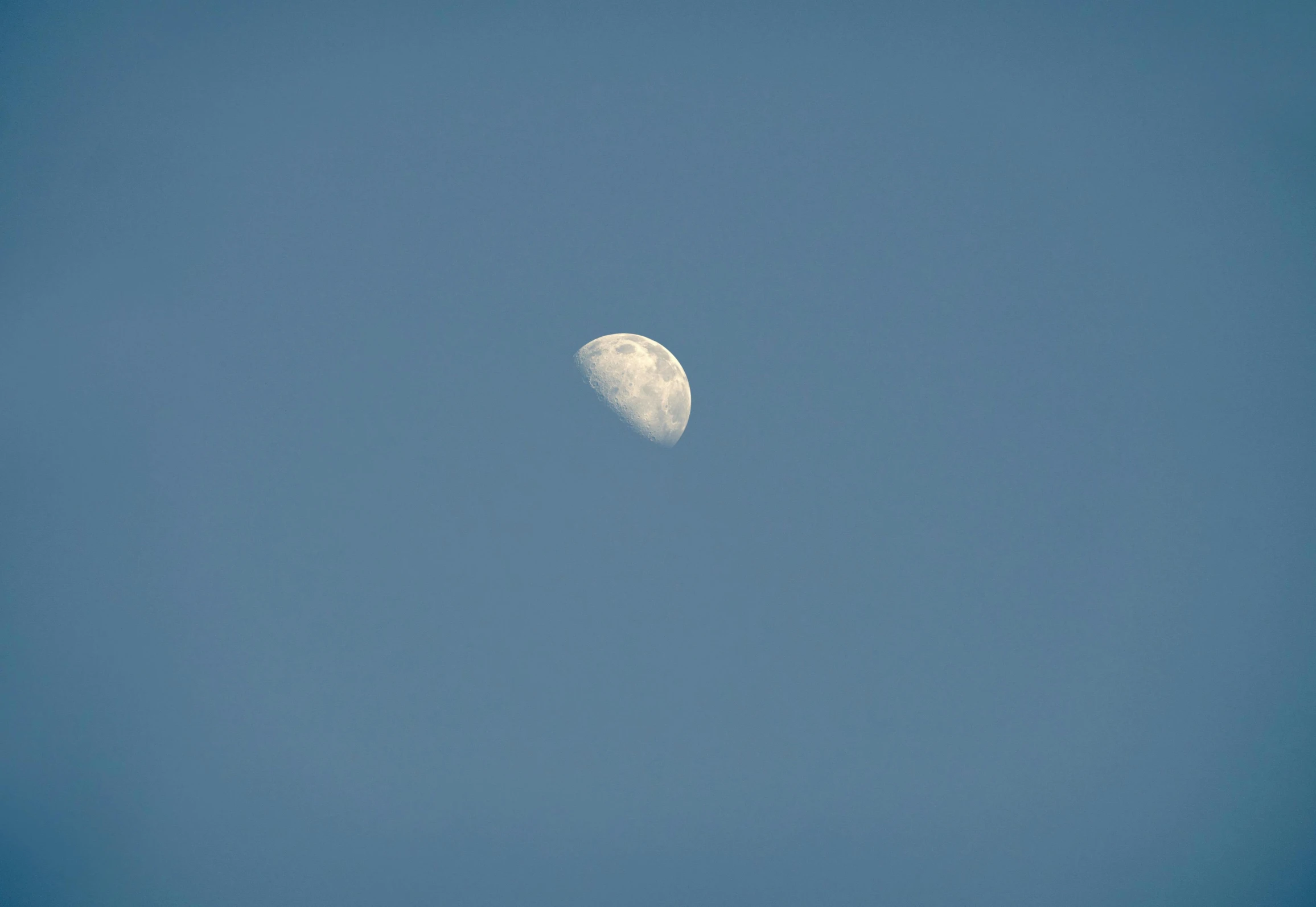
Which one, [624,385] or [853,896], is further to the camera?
[853,896]

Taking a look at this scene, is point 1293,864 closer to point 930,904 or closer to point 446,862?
point 930,904

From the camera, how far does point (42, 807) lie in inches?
348

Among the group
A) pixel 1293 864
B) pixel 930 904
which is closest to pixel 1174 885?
pixel 1293 864

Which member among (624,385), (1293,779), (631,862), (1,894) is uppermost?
(624,385)

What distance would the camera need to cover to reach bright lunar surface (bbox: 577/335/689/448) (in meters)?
8.88

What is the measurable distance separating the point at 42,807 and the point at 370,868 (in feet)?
12.9

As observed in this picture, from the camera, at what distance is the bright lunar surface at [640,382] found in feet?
29.1

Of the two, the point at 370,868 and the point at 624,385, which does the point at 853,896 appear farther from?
the point at 624,385

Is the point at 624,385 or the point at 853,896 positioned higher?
the point at 624,385

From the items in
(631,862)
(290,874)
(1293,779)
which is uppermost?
(1293,779)

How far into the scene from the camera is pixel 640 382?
29.4ft

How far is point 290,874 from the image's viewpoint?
30.0 feet

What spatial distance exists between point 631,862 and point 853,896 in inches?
115

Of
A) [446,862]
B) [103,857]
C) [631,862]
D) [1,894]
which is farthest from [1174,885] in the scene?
[1,894]
